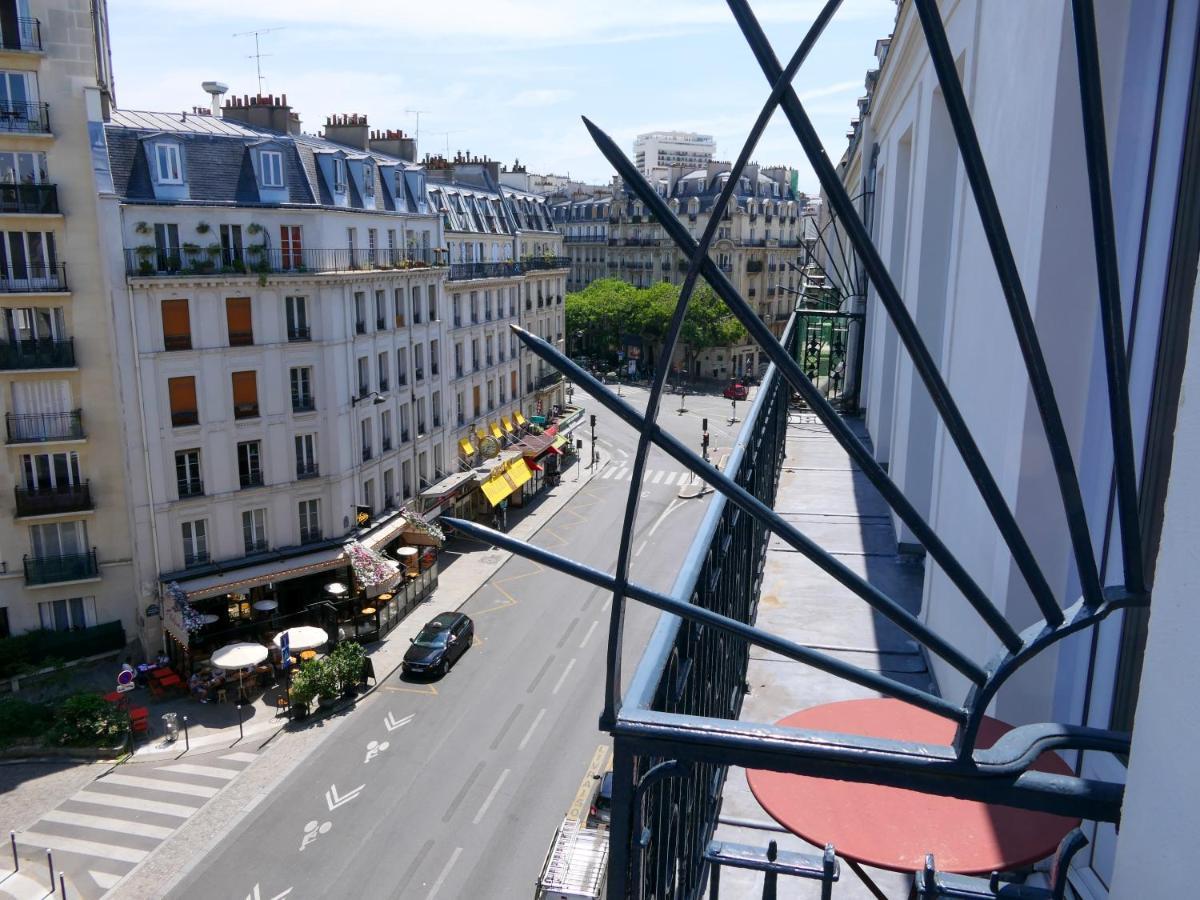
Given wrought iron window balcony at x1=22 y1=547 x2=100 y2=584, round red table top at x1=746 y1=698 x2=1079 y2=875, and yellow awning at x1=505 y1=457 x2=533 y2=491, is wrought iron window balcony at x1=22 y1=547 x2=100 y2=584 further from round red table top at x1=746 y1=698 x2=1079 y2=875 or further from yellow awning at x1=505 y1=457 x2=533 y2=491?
round red table top at x1=746 y1=698 x2=1079 y2=875

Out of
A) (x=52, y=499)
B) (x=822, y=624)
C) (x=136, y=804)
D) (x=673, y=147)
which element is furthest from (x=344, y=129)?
(x=673, y=147)

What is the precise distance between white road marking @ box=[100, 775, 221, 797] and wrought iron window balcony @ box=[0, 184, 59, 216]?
16.2 metres

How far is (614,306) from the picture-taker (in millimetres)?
81688

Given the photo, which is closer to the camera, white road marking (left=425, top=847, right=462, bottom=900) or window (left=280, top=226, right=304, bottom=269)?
white road marking (left=425, top=847, right=462, bottom=900)

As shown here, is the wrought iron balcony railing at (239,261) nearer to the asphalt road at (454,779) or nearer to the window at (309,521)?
the window at (309,521)

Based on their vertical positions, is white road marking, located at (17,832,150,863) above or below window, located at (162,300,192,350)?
below

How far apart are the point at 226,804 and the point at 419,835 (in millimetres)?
5161

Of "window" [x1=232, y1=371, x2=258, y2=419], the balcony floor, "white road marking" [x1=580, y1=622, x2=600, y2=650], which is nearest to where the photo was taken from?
the balcony floor

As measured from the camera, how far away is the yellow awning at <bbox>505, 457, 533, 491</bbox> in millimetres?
47438

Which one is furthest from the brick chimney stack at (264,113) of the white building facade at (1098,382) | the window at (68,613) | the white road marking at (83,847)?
the white building facade at (1098,382)

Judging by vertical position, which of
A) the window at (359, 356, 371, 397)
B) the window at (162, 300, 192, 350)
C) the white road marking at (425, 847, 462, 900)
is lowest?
the white road marking at (425, 847, 462, 900)

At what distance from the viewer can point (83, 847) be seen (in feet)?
70.3

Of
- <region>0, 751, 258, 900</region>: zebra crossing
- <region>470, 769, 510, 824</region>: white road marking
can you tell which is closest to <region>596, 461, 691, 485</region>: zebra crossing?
<region>470, 769, 510, 824</region>: white road marking

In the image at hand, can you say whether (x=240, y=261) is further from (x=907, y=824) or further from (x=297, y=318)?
(x=907, y=824)
